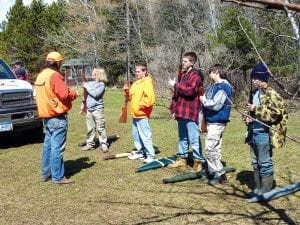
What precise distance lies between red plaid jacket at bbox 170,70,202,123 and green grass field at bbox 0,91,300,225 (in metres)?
0.72

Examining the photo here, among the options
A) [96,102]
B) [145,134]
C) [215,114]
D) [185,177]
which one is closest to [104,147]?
[96,102]

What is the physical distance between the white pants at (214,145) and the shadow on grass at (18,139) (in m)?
5.49

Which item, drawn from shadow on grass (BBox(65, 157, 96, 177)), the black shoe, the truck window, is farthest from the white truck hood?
the black shoe

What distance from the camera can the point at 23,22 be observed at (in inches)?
1941

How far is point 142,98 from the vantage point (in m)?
8.10

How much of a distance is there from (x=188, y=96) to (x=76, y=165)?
251 cm

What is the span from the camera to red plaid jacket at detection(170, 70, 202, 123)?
7215mm

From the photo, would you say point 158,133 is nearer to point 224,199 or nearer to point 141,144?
point 141,144

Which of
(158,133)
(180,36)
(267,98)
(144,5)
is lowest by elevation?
(158,133)

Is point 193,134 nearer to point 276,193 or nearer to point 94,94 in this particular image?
point 276,193

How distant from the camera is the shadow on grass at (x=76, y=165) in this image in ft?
25.9

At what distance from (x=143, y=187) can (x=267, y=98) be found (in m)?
2.21

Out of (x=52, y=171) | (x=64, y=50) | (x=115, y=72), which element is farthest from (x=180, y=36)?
(x=52, y=171)

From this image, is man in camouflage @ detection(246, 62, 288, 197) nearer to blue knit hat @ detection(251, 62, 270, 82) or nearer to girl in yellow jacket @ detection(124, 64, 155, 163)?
blue knit hat @ detection(251, 62, 270, 82)
